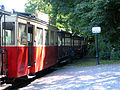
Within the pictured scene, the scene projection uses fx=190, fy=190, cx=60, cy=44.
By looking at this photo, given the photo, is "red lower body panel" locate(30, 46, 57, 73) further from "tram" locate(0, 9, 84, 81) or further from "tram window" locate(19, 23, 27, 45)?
"tram window" locate(19, 23, 27, 45)

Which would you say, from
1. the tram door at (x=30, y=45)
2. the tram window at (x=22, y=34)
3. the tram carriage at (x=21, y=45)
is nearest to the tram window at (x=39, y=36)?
the tram carriage at (x=21, y=45)

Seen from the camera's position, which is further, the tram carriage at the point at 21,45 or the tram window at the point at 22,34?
the tram window at the point at 22,34

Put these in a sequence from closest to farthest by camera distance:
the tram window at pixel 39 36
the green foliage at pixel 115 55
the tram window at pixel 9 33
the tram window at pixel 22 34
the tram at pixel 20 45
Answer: the tram at pixel 20 45 < the tram window at pixel 9 33 < the tram window at pixel 22 34 < the tram window at pixel 39 36 < the green foliage at pixel 115 55

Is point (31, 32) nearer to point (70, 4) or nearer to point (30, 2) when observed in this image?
point (70, 4)

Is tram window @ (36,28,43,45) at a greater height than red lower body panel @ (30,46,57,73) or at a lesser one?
greater

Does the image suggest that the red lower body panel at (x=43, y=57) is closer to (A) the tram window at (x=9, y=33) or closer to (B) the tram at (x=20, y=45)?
(B) the tram at (x=20, y=45)

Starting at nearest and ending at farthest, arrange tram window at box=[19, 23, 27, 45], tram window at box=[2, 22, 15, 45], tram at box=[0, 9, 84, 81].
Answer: tram at box=[0, 9, 84, 81] < tram window at box=[2, 22, 15, 45] < tram window at box=[19, 23, 27, 45]

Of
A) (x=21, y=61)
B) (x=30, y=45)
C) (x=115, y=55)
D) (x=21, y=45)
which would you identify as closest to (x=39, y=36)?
(x=30, y=45)

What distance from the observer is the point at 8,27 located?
718cm

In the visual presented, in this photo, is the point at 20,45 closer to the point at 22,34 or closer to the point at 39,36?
the point at 22,34

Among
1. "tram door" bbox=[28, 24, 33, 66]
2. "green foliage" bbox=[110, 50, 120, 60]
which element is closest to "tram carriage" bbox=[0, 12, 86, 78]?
"tram door" bbox=[28, 24, 33, 66]

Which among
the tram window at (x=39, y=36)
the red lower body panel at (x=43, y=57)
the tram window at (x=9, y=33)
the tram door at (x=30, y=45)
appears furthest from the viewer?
the tram window at (x=39, y=36)

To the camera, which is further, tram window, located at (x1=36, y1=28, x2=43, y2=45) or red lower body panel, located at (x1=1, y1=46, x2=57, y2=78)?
tram window, located at (x1=36, y1=28, x2=43, y2=45)

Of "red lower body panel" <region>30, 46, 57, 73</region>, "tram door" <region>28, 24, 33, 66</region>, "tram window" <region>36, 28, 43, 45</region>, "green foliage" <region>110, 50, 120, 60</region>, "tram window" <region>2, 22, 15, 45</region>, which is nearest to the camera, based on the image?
"tram window" <region>2, 22, 15, 45</region>
